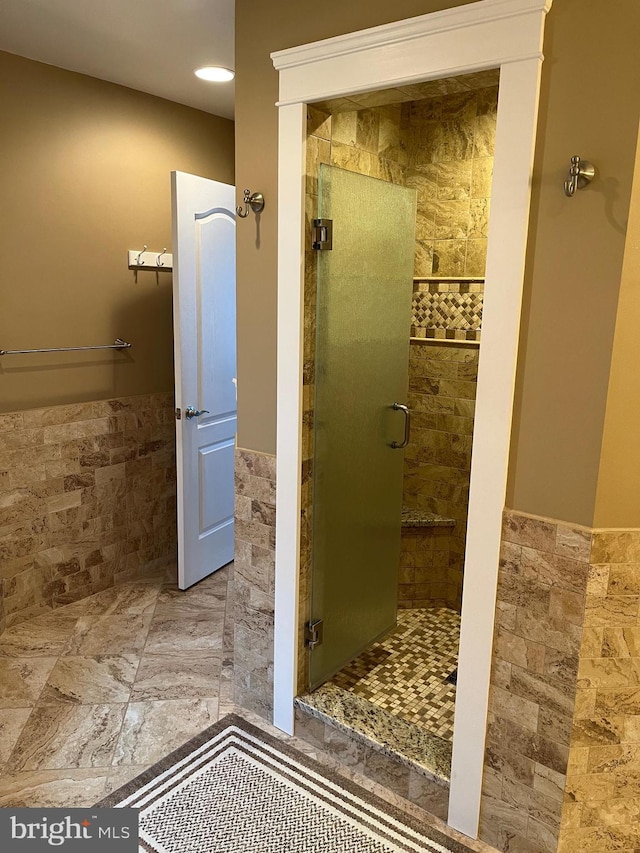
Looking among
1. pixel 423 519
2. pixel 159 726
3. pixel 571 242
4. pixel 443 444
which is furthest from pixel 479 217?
pixel 159 726

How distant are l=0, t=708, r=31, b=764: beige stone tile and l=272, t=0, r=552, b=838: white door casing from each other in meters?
1.14

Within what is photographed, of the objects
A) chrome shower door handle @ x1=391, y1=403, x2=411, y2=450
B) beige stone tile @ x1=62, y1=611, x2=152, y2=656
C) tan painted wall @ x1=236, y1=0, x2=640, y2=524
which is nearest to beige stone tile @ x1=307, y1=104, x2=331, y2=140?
tan painted wall @ x1=236, y1=0, x2=640, y2=524

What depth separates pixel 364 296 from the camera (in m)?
2.27

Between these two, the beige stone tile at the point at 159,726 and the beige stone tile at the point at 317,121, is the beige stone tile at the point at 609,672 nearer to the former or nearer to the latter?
the beige stone tile at the point at 159,726

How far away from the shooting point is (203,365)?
3146 mm

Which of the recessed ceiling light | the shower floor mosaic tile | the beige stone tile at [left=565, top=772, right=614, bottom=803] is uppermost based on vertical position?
the recessed ceiling light

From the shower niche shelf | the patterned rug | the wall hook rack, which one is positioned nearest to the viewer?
the patterned rug

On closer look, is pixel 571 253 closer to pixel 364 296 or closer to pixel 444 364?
pixel 364 296

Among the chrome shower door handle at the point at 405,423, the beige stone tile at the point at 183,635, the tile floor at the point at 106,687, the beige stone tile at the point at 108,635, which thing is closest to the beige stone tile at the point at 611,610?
the chrome shower door handle at the point at 405,423

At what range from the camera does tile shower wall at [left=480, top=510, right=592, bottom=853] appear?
157 cm

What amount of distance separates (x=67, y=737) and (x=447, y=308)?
7.72 feet

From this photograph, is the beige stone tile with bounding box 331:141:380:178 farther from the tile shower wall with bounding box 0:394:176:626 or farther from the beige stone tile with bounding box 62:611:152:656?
the beige stone tile with bounding box 62:611:152:656

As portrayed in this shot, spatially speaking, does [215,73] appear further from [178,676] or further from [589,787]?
[589,787]

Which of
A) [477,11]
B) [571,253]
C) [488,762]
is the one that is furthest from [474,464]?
[477,11]
